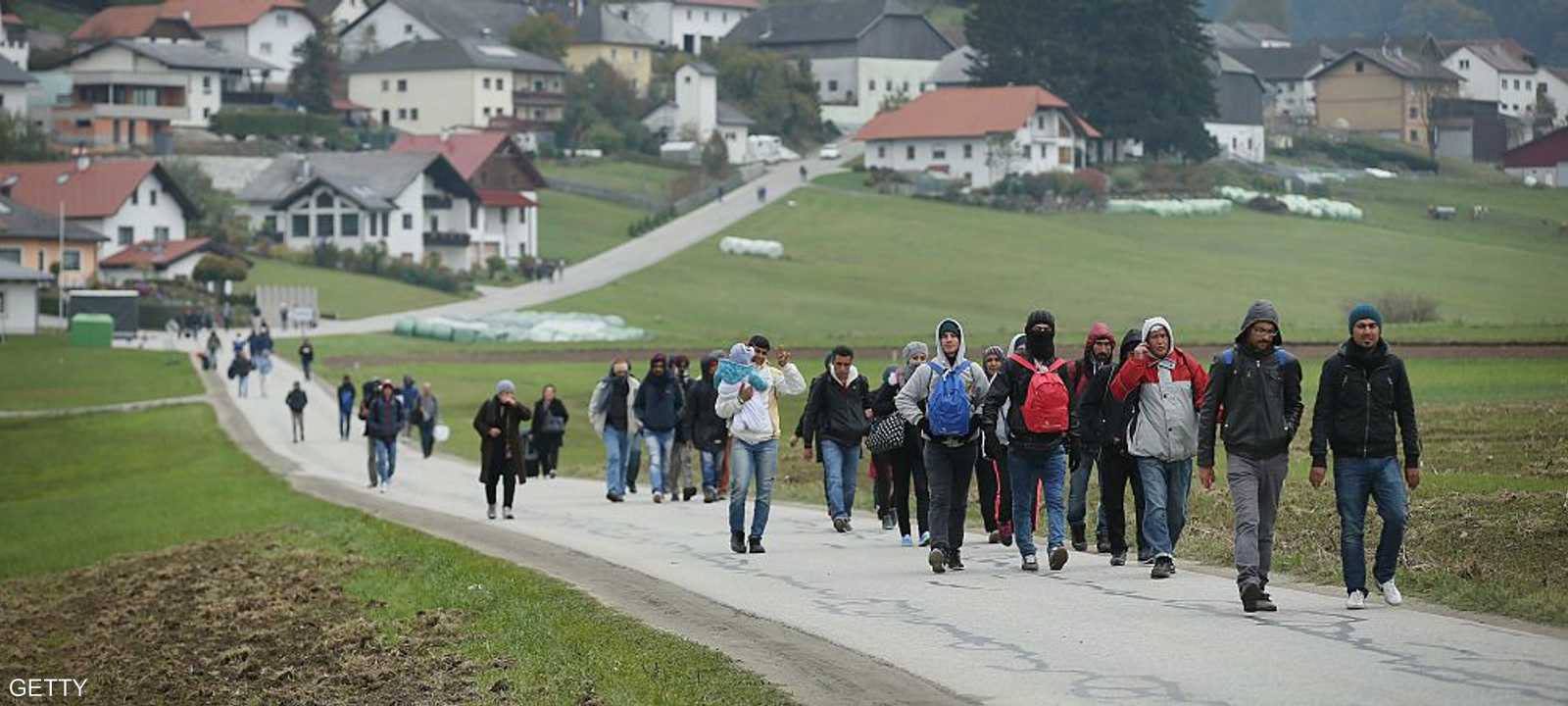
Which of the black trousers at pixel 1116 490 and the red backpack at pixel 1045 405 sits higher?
the red backpack at pixel 1045 405

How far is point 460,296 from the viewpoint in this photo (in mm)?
105688

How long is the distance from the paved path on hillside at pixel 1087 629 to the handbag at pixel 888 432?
3.38ft

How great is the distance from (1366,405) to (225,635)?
11571mm

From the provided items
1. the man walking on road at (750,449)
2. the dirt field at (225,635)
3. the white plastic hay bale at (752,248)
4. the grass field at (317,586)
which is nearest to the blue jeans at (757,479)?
the man walking on road at (750,449)

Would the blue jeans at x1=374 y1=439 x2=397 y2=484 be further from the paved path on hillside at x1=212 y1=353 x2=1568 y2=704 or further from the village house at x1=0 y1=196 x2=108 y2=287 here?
the village house at x1=0 y1=196 x2=108 y2=287

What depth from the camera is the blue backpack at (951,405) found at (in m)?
20.5

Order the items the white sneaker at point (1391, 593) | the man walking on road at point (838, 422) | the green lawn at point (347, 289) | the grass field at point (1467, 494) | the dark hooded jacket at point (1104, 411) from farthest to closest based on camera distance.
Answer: the green lawn at point (347, 289)
the man walking on road at point (838, 422)
the dark hooded jacket at point (1104, 411)
the grass field at point (1467, 494)
the white sneaker at point (1391, 593)

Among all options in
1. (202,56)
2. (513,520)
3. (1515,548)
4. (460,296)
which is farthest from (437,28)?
(1515,548)

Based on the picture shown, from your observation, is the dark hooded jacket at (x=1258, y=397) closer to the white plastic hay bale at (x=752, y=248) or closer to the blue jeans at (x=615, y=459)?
the blue jeans at (x=615, y=459)

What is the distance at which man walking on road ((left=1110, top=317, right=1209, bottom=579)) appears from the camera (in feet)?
61.9

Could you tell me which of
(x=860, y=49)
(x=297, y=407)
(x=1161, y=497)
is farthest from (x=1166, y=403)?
(x=860, y=49)

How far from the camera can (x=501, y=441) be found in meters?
30.0

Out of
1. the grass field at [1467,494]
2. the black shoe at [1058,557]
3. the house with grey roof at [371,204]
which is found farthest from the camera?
the house with grey roof at [371,204]

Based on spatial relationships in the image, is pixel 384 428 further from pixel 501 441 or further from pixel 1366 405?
pixel 1366 405
